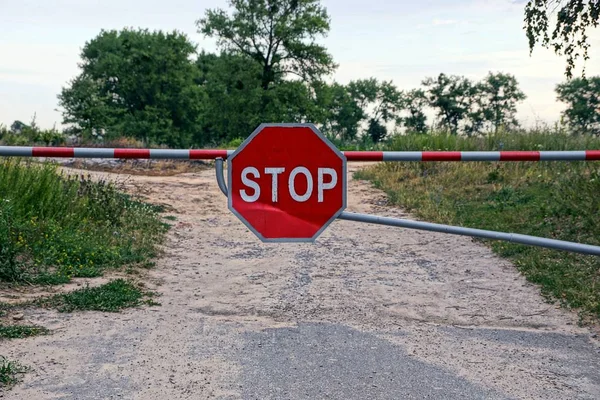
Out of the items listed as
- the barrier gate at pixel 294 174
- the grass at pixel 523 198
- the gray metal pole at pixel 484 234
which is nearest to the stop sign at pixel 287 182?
the barrier gate at pixel 294 174

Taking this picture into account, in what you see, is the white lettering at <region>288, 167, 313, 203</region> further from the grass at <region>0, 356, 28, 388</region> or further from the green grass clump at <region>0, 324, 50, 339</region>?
the green grass clump at <region>0, 324, 50, 339</region>

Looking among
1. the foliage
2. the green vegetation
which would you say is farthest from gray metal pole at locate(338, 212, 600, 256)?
the green vegetation

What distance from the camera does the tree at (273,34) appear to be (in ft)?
175

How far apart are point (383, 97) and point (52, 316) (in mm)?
70717

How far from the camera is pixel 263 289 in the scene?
27.8 ft

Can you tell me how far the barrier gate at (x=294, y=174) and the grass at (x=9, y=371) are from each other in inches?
64.2

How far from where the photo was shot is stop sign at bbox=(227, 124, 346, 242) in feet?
15.8

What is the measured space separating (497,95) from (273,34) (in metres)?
23.3

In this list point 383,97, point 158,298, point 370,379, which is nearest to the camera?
point 370,379

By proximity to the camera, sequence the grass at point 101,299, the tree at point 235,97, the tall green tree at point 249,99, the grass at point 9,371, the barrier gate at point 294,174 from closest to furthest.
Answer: the barrier gate at point 294,174 < the grass at point 9,371 < the grass at point 101,299 < the tall green tree at point 249,99 < the tree at point 235,97

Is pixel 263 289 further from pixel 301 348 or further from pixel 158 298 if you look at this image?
pixel 301 348

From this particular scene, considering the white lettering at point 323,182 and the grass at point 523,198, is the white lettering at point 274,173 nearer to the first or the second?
the white lettering at point 323,182

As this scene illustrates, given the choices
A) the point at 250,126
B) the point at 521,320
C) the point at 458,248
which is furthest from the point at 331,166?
the point at 250,126

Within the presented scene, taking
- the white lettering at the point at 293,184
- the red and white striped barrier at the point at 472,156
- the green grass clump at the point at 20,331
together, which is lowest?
the green grass clump at the point at 20,331
